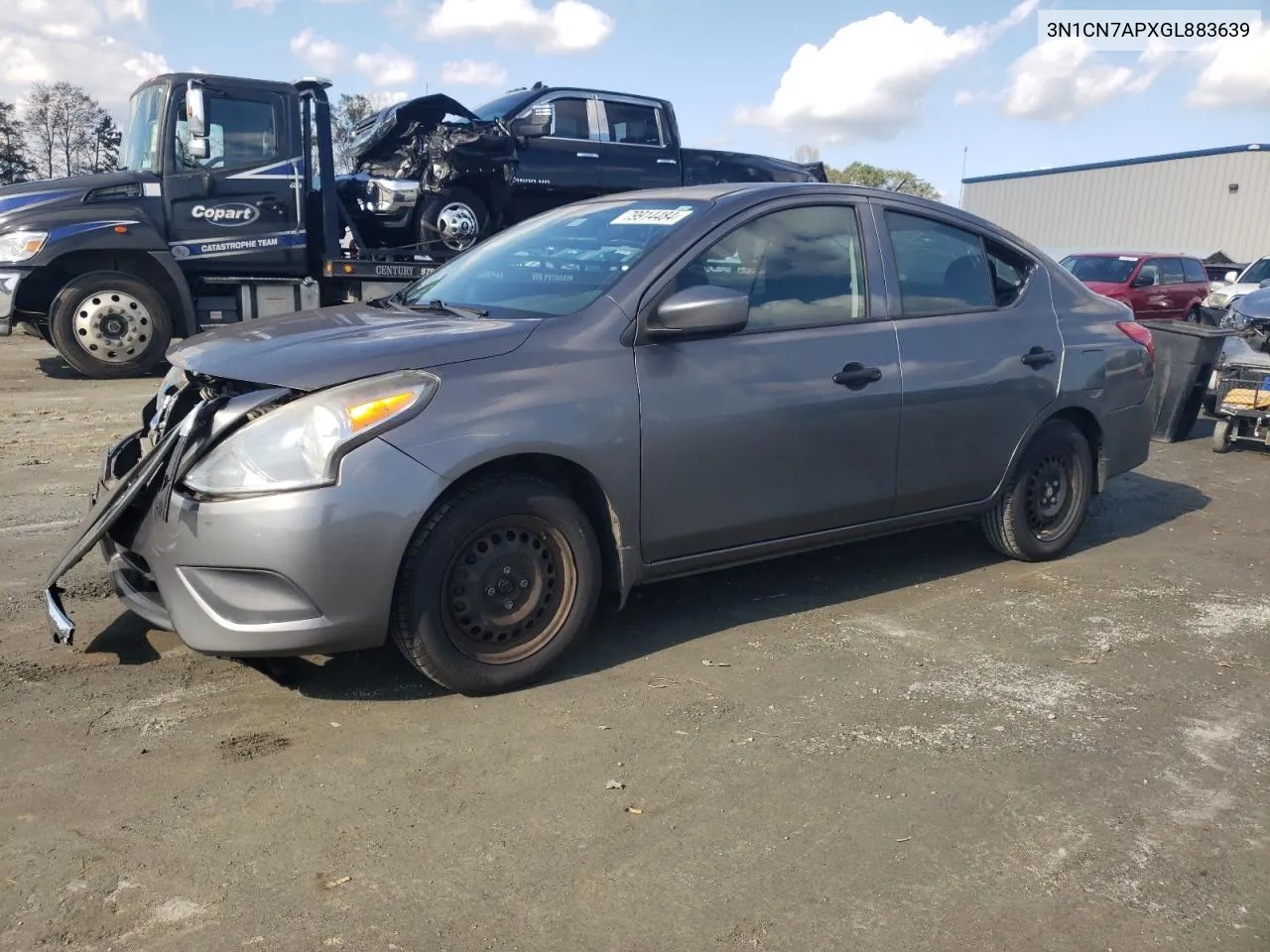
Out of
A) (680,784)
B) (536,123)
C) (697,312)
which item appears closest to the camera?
(680,784)

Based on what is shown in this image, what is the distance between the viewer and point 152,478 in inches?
135

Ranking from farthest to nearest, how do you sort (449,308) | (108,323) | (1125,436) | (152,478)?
(108,323) < (1125,436) < (449,308) < (152,478)

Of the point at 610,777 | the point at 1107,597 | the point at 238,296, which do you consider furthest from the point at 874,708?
the point at 238,296

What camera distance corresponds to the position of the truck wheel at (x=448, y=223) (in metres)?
11.5

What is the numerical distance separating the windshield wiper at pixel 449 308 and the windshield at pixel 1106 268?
15495 millimetres

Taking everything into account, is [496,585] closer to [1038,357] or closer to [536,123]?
[1038,357]

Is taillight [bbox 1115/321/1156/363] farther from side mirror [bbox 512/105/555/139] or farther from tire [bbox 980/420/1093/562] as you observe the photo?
side mirror [bbox 512/105/555/139]

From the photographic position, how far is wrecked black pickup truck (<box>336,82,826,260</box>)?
37.5 ft

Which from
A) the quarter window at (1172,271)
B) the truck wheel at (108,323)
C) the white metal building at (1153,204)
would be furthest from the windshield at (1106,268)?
the white metal building at (1153,204)

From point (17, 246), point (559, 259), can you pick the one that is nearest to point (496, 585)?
point (559, 259)

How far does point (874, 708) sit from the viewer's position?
362cm

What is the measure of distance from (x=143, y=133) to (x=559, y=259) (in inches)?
314

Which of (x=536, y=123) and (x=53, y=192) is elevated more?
(x=536, y=123)

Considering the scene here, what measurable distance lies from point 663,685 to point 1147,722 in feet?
5.39
